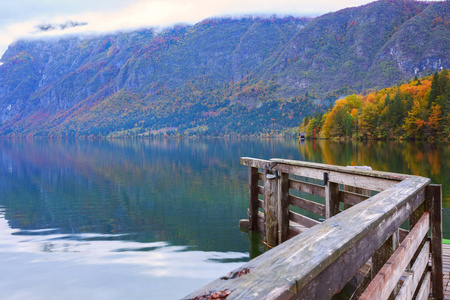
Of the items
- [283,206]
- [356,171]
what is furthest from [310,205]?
[356,171]

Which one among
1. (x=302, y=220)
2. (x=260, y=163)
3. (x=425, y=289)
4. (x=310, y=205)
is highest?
(x=260, y=163)

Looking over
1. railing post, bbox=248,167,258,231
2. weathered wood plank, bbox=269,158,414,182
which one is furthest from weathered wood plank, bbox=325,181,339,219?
railing post, bbox=248,167,258,231

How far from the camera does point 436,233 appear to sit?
526cm

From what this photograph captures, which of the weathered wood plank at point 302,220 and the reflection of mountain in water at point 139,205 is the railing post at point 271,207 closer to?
the weathered wood plank at point 302,220

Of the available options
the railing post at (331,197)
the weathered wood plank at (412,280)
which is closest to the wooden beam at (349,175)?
the railing post at (331,197)

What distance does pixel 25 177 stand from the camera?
116ft

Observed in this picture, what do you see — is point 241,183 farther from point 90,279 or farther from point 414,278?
point 414,278

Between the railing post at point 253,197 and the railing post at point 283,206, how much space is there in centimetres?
225

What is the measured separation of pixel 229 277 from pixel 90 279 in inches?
356

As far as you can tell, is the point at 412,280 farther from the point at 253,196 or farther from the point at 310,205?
the point at 253,196

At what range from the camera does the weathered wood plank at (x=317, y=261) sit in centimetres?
Result: 162

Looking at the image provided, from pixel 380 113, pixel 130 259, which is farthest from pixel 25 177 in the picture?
pixel 380 113

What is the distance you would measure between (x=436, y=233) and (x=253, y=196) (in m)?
7.36

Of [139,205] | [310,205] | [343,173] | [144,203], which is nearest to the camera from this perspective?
[343,173]
